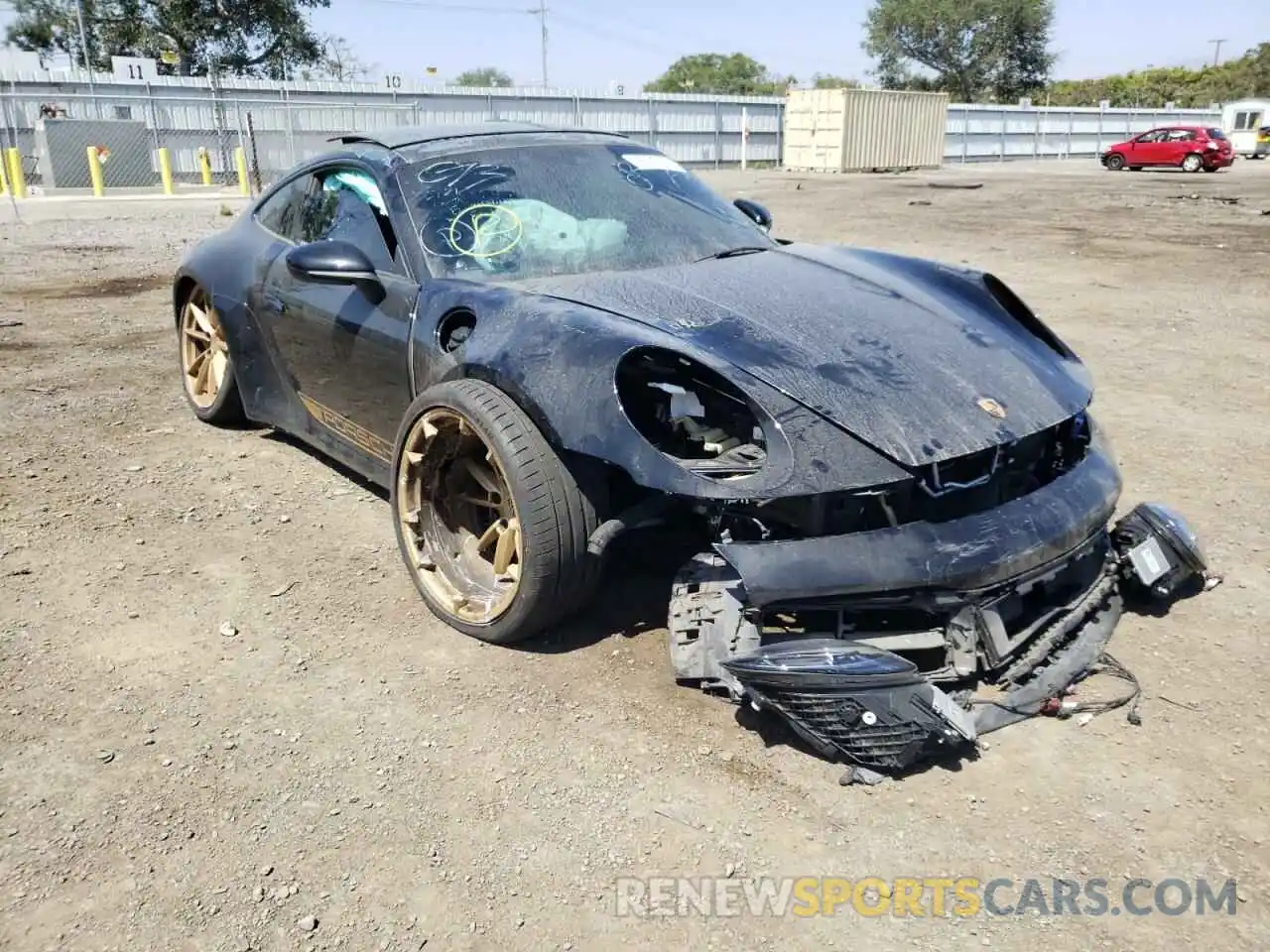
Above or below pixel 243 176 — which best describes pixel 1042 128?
above

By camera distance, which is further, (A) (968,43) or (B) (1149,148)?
(A) (968,43)

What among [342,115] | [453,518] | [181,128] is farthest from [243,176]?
[453,518]

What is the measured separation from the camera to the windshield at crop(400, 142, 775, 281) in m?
3.54

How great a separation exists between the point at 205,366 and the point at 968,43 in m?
65.2

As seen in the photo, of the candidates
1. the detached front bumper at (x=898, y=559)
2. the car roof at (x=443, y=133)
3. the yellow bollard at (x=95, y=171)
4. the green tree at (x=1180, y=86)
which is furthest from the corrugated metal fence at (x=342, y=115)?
the green tree at (x=1180, y=86)

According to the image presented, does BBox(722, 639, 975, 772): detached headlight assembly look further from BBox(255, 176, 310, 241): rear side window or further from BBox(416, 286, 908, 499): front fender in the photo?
BBox(255, 176, 310, 241): rear side window

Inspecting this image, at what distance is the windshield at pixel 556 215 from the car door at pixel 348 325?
0.19 meters

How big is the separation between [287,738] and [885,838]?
1.59 m

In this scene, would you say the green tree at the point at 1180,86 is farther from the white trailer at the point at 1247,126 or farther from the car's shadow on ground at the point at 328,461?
the car's shadow on ground at the point at 328,461

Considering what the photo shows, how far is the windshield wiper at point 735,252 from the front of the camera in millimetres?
3781

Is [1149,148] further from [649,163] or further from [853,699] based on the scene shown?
[853,699]

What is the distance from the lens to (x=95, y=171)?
2089 centimetres

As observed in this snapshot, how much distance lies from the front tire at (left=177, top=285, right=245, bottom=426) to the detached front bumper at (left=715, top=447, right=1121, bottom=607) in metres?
3.28

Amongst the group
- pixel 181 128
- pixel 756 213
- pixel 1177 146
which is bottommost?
pixel 756 213
